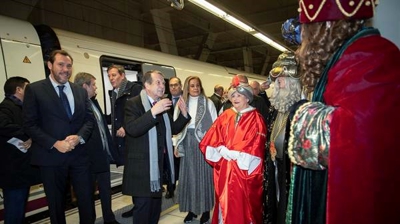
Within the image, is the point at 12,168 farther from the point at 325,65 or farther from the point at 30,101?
the point at 325,65

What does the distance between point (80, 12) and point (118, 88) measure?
948cm

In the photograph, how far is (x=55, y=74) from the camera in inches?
105

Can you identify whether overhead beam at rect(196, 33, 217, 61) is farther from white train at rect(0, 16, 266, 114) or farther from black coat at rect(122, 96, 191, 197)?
black coat at rect(122, 96, 191, 197)

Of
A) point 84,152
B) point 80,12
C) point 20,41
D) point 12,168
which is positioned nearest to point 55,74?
point 84,152

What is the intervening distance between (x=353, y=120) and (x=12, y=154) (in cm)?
324

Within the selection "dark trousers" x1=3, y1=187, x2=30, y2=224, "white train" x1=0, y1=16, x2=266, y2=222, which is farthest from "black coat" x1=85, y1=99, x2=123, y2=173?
"white train" x1=0, y1=16, x2=266, y2=222

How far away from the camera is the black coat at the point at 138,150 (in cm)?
248

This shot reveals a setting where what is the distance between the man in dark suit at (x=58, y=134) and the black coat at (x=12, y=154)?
0.42 m

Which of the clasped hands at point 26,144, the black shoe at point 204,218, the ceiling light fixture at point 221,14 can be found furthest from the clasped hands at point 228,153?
the ceiling light fixture at point 221,14

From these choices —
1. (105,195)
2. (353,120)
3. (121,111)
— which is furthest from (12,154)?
(353,120)

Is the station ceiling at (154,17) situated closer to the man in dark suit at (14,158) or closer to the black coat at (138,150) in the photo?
the black coat at (138,150)

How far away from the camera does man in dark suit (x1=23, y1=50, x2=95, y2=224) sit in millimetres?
2533

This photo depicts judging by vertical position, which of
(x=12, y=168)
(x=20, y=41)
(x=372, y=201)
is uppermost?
(x=20, y=41)

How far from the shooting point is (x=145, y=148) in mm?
2604
